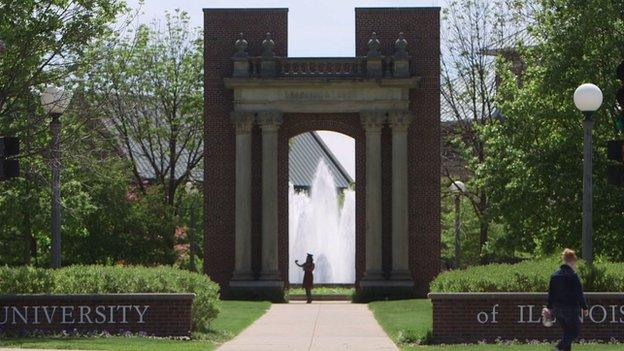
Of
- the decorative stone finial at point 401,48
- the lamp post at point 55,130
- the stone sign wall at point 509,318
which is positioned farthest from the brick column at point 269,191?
the stone sign wall at point 509,318

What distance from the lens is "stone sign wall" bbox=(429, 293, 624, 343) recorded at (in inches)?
922

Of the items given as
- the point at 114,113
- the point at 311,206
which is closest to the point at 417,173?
the point at 114,113

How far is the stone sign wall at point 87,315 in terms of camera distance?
2402 centimetres

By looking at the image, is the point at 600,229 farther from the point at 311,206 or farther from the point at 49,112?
the point at 311,206

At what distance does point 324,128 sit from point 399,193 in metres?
3.43

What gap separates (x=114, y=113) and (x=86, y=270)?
29.3 metres

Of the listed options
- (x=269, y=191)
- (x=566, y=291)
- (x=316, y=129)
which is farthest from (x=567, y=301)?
(x=316, y=129)

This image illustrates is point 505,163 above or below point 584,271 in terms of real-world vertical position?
above

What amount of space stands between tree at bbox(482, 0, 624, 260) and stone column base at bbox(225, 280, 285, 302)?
789cm

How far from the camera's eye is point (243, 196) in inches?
1769

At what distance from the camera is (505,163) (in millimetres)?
39969

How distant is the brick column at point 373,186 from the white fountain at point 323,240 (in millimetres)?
14207

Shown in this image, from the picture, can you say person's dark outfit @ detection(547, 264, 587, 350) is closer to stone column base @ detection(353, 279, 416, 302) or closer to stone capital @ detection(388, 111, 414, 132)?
stone column base @ detection(353, 279, 416, 302)

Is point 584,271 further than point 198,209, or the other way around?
point 198,209
